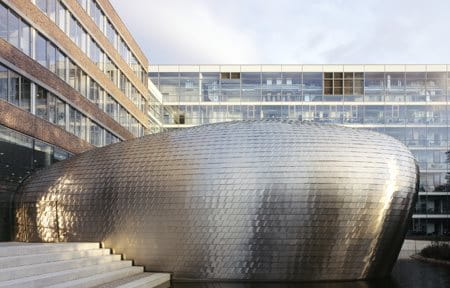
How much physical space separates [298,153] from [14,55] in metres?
14.5

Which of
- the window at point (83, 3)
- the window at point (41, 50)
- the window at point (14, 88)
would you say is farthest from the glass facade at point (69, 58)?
the window at point (14, 88)

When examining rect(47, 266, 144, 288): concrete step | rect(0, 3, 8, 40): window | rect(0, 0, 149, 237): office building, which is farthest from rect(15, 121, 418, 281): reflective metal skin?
rect(0, 3, 8, 40): window

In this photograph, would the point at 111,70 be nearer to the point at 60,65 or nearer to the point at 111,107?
the point at 111,107

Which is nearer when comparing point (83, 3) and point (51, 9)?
point (51, 9)

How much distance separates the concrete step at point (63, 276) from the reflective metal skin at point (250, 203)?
1618mm

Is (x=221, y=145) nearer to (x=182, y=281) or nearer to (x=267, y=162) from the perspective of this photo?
(x=267, y=162)

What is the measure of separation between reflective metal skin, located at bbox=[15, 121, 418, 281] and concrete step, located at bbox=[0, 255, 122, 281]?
1.66 metres

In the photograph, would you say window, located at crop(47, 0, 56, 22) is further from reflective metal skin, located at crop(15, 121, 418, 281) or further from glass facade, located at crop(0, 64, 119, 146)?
reflective metal skin, located at crop(15, 121, 418, 281)

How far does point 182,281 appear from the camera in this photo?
19375mm

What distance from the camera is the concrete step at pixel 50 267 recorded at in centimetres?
1359

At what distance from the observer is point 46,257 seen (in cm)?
1608

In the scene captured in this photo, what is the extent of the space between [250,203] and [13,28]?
49.0ft

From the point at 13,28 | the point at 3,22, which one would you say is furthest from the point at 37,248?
the point at 13,28

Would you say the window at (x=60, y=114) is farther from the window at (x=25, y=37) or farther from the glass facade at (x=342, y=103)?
the glass facade at (x=342, y=103)
